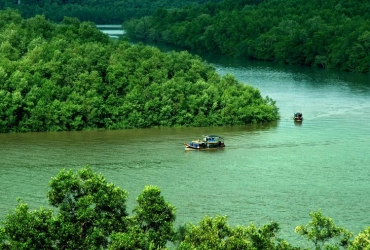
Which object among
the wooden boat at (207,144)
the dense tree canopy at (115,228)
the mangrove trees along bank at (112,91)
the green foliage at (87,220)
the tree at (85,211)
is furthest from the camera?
the mangrove trees along bank at (112,91)

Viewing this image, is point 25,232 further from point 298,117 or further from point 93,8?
point 93,8

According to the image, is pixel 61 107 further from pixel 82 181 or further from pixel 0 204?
pixel 82 181

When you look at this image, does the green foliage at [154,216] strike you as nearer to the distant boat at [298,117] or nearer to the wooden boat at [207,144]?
the wooden boat at [207,144]

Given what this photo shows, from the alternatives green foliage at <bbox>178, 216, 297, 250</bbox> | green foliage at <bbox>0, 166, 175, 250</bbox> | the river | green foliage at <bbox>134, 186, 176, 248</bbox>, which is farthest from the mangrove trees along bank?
green foliage at <bbox>178, 216, 297, 250</bbox>

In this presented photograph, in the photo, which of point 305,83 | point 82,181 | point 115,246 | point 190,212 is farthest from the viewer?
point 305,83

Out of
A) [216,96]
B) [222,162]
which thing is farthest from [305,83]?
[222,162]

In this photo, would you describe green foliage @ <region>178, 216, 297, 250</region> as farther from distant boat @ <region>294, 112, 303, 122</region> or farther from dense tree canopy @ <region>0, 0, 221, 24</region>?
dense tree canopy @ <region>0, 0, 221, 24</region>

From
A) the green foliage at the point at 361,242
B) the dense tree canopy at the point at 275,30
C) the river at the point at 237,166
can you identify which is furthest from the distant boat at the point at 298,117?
the green foliage at the point at 361,242
